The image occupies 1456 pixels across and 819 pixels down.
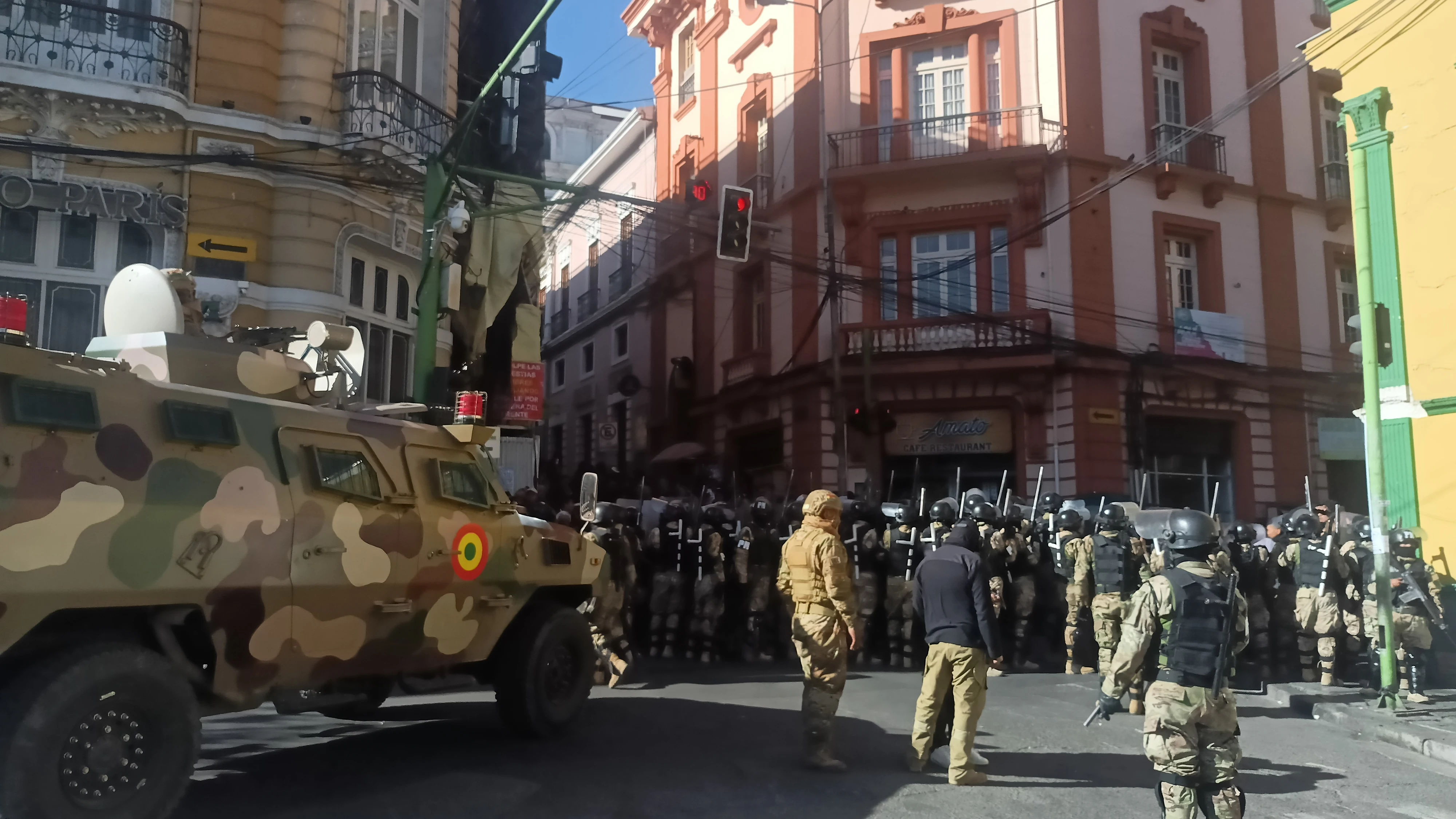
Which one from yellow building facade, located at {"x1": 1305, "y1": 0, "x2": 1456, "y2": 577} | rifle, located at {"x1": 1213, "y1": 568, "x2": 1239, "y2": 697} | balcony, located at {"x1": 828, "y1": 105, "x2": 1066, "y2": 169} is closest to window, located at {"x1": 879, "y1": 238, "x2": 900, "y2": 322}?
balcony, located at {"x1": 828, "y1": 105, "x2": 1066, "y2": 169}

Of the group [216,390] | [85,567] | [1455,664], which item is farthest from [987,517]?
[85,567]

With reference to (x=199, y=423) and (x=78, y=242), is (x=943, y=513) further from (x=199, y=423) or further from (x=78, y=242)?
(x=78, y=242)

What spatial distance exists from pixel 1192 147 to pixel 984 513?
496 inches

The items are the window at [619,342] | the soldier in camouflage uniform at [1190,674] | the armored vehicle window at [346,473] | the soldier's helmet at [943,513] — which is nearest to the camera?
the soldier in camouflage uniform at [1190,674]

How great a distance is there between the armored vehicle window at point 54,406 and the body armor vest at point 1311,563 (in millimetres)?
10549

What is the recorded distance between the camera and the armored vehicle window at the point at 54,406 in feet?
15.4

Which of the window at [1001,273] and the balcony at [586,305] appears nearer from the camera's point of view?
the window at [1001,273]

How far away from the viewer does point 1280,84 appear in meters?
21.5

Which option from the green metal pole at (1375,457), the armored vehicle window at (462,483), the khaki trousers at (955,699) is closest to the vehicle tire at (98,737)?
the armored vehicle window at (462,483)

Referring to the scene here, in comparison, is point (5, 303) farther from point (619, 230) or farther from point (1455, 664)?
point (619, 230)

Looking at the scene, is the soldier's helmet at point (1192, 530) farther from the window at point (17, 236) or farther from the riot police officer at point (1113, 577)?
the window at point (17, 236)

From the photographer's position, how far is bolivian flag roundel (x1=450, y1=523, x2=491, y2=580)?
6.77 meters

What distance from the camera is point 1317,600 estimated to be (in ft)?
35.0

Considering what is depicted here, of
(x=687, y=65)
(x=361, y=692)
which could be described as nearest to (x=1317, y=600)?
(x=361, y=692)
